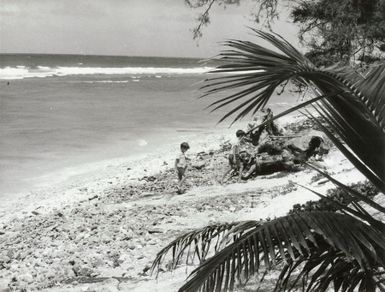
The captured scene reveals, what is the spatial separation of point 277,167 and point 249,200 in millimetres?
2183

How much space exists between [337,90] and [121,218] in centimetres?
628

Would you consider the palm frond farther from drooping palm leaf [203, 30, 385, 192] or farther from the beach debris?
the beach debris

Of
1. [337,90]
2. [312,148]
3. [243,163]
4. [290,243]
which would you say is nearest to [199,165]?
[243,163]

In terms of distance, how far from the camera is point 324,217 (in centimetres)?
202

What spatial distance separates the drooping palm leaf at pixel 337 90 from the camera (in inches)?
85.5

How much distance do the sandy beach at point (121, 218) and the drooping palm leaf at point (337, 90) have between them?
3.17 m

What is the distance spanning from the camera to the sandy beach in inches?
239

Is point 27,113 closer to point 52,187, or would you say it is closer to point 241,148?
point 52,187

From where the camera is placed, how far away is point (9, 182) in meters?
11.5

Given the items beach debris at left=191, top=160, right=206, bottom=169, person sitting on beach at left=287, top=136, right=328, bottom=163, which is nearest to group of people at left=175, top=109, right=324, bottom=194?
person sitting on beach at left=287, top=136, right=328, bottom=163

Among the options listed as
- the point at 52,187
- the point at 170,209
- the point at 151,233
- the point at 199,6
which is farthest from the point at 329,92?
the point at 52,187

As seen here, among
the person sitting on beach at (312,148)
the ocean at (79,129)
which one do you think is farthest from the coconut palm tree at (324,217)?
the person sitting on beach at (312,148)

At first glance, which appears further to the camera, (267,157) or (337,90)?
(267,157)

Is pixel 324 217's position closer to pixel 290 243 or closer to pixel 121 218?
pixel 290 243
